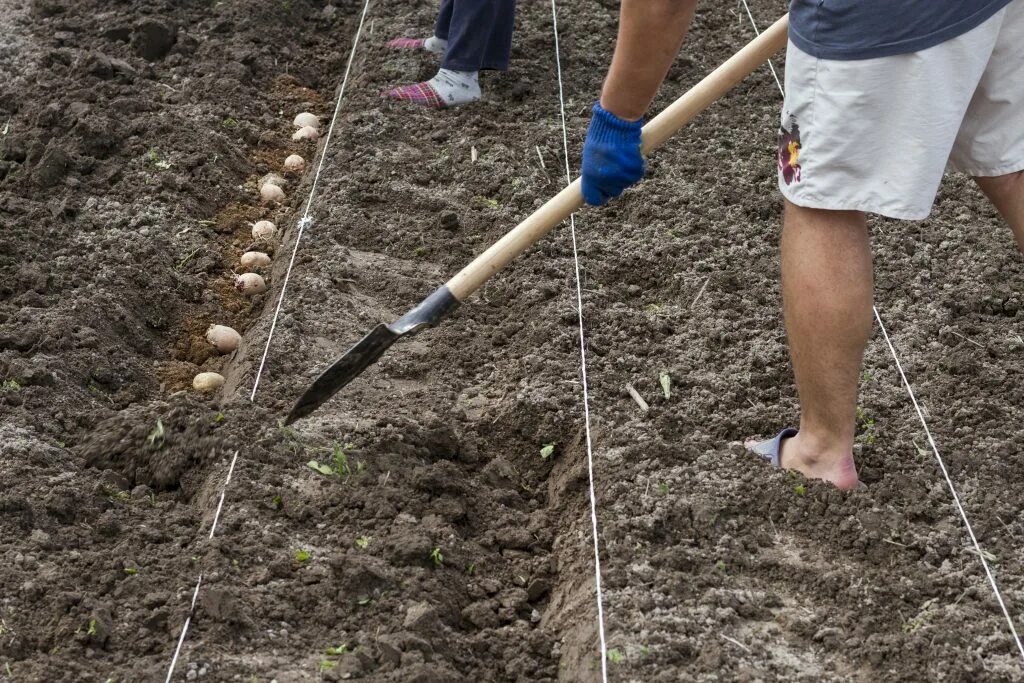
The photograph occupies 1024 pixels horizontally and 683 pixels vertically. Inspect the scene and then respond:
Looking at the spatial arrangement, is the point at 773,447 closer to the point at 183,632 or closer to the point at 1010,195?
the point at 1010,195

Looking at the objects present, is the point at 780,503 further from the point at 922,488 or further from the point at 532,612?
the point at 532,612

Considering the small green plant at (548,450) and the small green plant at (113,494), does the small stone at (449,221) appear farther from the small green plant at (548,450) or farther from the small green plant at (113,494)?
the small green plant at (113,494)

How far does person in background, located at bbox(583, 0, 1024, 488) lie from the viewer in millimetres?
1997

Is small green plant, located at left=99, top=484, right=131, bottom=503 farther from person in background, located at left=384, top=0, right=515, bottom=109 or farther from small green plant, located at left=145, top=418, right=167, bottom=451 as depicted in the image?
person in background, located at left=384, top=0, right=515, bottom=109

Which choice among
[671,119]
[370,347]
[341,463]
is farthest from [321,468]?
[671,119]

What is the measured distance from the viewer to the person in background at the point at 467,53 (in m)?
4.29

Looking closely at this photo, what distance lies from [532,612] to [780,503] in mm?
612

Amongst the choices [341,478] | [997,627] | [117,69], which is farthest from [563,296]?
[117,69]

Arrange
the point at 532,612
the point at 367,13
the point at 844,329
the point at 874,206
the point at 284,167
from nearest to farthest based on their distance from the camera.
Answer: the point at 874,206 < the point at 844,329 < the point at 532,612 < the point at 284,167 < the point at 367,13

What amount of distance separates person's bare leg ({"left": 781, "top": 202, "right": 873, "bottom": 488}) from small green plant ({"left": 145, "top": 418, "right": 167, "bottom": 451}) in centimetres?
151

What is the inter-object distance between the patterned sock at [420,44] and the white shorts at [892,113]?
9.18 ft

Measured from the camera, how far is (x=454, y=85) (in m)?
4.38

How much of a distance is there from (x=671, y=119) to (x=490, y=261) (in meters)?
0.53

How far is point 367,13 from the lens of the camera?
17.0ft
